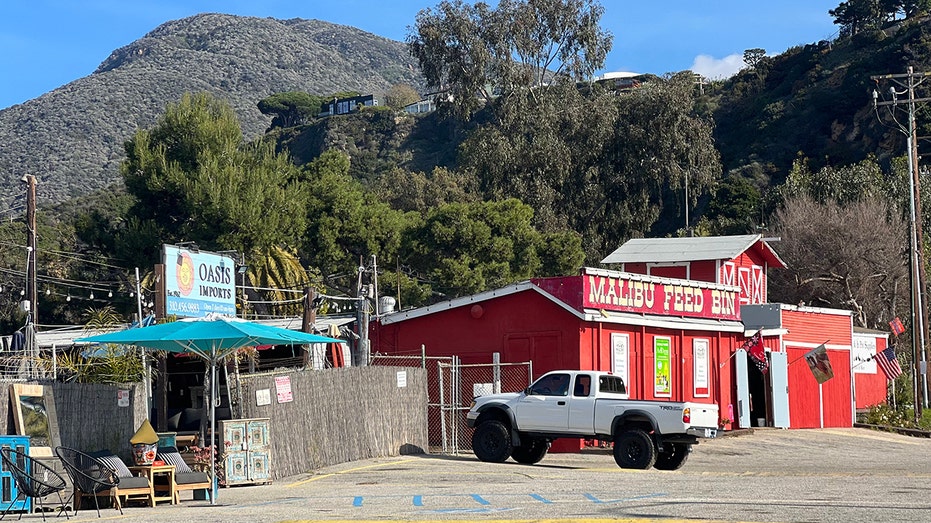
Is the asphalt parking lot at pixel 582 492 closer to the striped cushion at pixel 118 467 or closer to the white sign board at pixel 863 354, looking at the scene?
the striped cushion at pixel 118 467

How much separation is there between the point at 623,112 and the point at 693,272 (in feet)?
93.3

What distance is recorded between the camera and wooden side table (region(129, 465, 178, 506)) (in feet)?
55.1

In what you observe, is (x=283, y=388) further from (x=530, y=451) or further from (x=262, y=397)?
(x=530, y=451)

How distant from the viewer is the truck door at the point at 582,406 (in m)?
23.6

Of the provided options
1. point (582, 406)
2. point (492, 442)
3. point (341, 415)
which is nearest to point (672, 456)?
point (582, 406)

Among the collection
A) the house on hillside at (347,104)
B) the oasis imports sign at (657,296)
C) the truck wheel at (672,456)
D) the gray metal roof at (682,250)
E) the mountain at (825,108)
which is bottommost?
the truck wheel at (672,456)

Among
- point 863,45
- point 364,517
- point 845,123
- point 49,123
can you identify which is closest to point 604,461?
point 364,517

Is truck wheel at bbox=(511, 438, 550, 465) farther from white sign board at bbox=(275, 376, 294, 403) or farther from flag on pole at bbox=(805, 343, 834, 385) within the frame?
flag on pole at bbox=(805, 343, 834, 385)

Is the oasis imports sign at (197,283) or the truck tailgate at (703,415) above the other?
the oasis imports sign at (197,283)

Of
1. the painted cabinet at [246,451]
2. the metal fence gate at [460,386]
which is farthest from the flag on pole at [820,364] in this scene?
the painted cabinet at [246,451]

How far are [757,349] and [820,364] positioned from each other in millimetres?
3517

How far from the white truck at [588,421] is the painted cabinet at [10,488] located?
1061 cm

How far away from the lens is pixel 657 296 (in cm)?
3105

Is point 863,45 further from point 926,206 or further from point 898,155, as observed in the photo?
point 926,206
